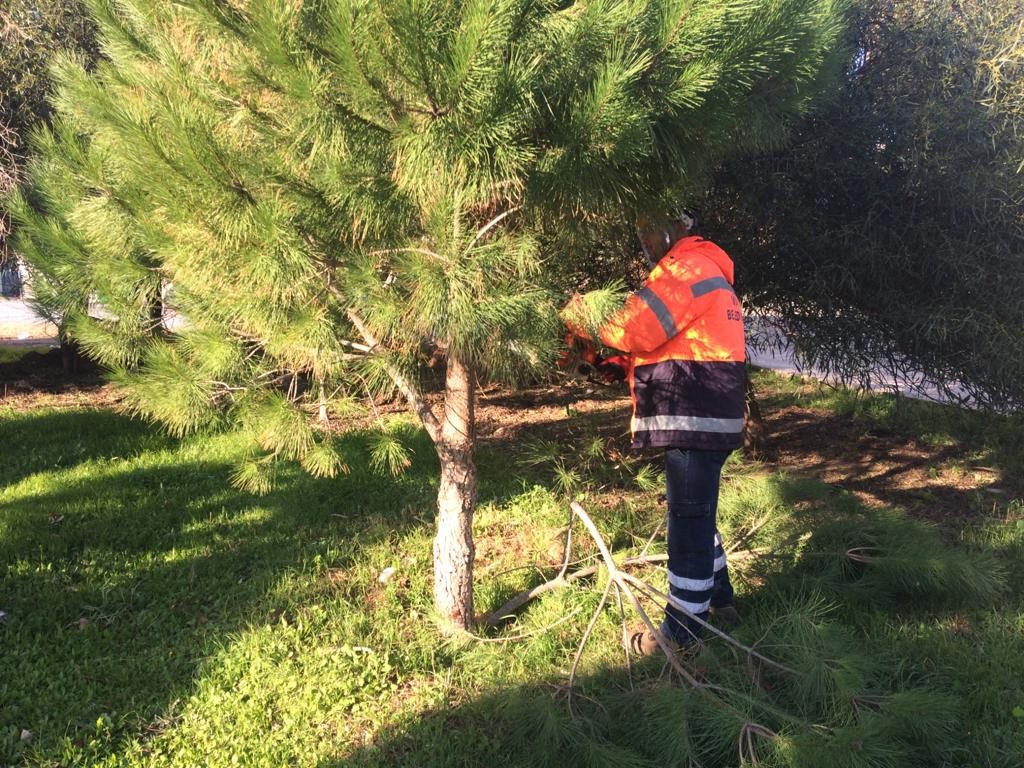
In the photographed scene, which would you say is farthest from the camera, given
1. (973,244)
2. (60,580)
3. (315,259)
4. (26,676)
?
(973,244)

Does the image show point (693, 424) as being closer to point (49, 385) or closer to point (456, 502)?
point (456, 502)

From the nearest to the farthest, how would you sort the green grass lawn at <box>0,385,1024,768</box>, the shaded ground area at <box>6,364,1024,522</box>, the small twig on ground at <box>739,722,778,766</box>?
the small twig on ground at <box>739,722,778,766</box> → the green grass lawn at <box>0,385,1024,768</box> → the shaded ground area at <box>6,364,1024,522</box>

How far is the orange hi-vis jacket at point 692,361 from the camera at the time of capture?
270 cm

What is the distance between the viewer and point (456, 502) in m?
3.15

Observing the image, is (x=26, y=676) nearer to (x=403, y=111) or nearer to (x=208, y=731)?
(x=208, y=731)

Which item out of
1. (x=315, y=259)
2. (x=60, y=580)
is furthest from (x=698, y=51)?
(x=60, y=580)

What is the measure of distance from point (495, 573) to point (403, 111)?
2.63m

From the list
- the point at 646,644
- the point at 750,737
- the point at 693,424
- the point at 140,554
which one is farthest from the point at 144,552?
the point at 750,737

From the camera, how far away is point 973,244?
4539 millimetres

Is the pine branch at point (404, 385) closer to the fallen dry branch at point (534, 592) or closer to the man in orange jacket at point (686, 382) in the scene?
the man in orange jacket at point (686, 382)

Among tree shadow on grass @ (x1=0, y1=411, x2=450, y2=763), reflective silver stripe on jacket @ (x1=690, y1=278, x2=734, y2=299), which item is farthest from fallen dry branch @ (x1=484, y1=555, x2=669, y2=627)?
reflective silver stripe on jacket @ (x1=690, y1=278, x2=734, y2=299)

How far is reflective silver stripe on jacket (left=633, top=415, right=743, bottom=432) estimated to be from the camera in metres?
2.81

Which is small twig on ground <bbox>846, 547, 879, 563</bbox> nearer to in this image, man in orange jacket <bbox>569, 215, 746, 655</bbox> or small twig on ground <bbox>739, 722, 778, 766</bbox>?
man in orange jacket <bbox>569, 215, 746, 655</bbox>

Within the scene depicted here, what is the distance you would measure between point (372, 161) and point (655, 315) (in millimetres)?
1111
